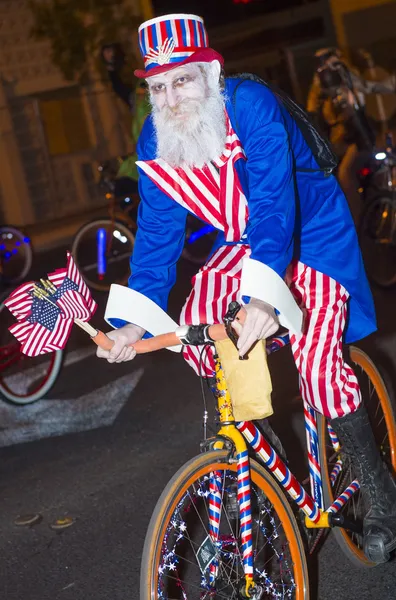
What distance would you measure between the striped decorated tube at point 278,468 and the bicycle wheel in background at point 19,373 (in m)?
3.62

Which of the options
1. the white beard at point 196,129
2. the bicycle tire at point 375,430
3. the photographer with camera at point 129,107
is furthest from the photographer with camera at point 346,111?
the white beard at point 196,129

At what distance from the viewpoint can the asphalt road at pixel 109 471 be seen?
163 inches

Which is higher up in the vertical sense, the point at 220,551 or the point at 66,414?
the point at 220,551

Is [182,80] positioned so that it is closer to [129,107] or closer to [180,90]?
[180,90]

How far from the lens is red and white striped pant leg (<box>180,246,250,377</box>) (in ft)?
10.6

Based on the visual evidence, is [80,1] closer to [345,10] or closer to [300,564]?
[345,10]

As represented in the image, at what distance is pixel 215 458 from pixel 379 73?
910 inches

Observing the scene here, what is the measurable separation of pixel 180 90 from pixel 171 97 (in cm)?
4

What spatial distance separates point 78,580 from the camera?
4.22 metres

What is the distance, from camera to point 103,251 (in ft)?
32.2

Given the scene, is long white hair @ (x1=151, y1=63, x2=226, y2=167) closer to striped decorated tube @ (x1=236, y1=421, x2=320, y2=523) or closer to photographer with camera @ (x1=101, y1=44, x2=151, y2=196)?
striped decorated tube @ (x1=236, y1=421, x2=320, y2=523)

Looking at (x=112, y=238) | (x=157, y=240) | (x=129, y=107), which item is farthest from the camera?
(x=129, y=107)

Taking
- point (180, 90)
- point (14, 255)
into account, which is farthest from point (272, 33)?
point (180, 90)

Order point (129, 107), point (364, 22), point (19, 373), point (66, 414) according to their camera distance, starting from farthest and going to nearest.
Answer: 1. point (364, 22)
2. point (129, 107)
3. point (19, 373)
4. point (66, 414)
